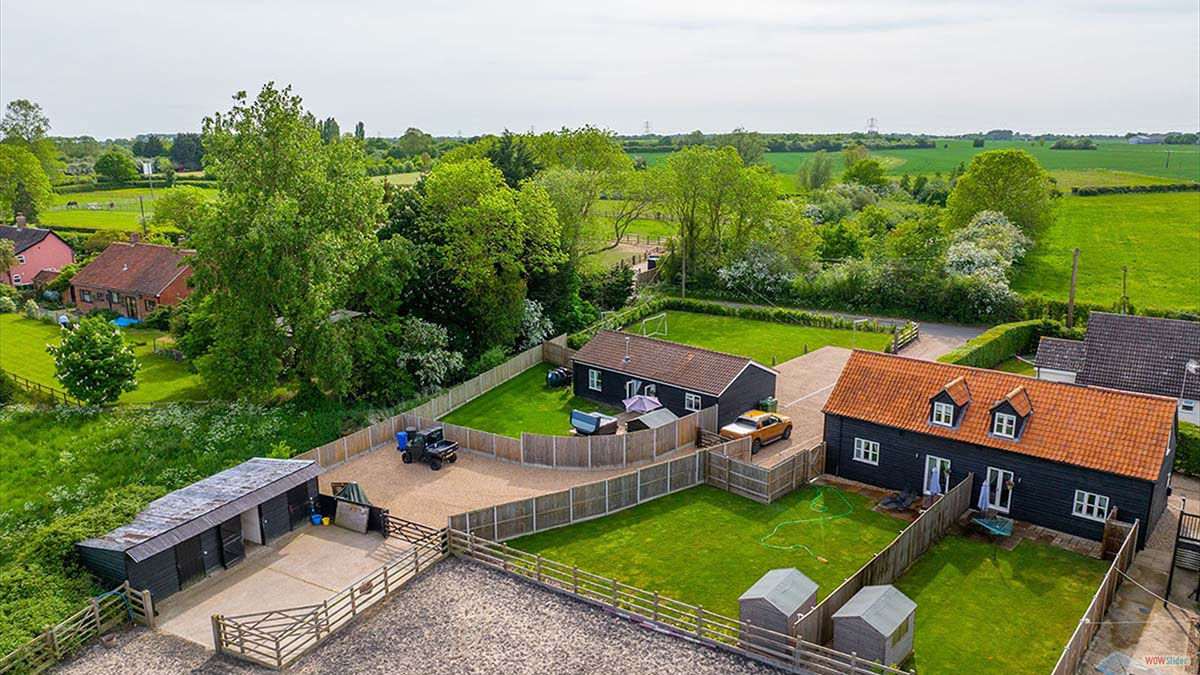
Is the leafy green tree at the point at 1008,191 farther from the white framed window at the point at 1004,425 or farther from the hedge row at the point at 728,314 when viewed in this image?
the white framed window at the point at 1004,425

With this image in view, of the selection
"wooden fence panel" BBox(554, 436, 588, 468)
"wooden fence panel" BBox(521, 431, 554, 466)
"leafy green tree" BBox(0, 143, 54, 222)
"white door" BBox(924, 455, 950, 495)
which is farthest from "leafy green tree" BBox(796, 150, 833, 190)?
"leafy green tree" BBox(0, 143, 54, 222)

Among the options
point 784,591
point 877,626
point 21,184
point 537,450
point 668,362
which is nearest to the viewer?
point 877,626

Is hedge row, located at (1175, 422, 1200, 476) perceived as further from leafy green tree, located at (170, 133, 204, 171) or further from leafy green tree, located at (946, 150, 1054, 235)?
leafy green tree, located at (170, 133, 204, 171)

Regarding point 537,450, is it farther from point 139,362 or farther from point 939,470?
point 139,362

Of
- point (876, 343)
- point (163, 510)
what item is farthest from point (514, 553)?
point (876, 343)

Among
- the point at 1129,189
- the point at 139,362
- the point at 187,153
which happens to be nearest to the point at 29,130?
the point at 187,153

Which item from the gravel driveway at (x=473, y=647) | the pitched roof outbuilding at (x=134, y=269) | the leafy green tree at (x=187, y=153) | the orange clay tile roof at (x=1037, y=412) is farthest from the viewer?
the leafy green tree at (x=187, y=153)

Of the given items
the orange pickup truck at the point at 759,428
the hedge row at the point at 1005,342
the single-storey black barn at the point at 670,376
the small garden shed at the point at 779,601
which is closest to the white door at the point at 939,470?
the orange pickup truck at the point at 759,428
